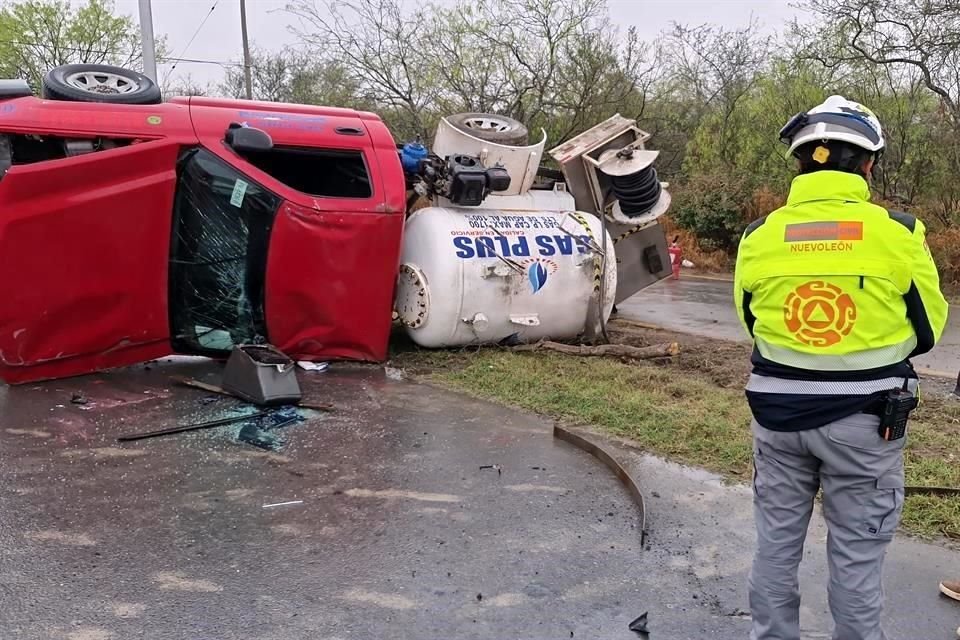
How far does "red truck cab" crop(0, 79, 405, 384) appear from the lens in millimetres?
5762

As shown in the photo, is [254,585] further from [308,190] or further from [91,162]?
[308,190]

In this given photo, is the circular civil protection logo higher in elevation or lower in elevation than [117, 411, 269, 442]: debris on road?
higher

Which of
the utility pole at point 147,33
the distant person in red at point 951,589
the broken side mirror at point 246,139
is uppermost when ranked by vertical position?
the utility pole at point 147,33

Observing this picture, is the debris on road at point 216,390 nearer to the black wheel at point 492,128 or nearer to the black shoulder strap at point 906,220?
the black wheel at point 492,128

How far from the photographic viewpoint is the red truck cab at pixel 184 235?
5.76 metres

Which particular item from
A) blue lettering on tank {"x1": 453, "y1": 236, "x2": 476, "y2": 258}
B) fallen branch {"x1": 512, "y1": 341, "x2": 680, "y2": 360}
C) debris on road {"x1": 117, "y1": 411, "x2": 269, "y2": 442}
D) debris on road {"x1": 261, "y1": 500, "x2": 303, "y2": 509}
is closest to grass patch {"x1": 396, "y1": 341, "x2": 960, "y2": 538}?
fallen branch {"x1": 512, "y1": 341, "x2": 680, "y2": 360}

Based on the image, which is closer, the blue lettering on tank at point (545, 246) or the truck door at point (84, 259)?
the truck door at point (84, 259)

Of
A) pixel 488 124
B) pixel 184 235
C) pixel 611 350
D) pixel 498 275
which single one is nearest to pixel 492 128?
pixel 488 124

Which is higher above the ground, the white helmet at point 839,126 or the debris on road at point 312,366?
the white helmet at point 839,126

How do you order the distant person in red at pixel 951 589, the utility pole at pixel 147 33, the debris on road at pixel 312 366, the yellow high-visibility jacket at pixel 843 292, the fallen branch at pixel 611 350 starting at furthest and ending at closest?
the utility pole at pixel 147 33
the fallen branch at pixel 611 350
the debris on road at pixel 312 366
the distant person in red at pixel 951 589
the yellow high-visibility jacket at pixel 843 292

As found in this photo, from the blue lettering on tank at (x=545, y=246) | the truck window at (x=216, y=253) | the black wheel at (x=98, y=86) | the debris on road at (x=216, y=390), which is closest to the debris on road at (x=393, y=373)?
the debris on road at (x=216, y=390)

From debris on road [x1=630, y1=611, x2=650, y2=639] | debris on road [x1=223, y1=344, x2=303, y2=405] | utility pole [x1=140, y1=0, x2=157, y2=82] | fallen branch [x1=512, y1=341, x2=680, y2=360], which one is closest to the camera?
debris on road [x1=630, y1=611, x2=650, y2=639]

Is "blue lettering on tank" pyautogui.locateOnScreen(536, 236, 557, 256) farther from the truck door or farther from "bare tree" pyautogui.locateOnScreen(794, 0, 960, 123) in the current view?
"bare tree" pyautogui.locateOnScreen(794, 0, 960, 123)

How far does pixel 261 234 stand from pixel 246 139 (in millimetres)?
697
